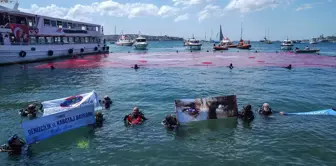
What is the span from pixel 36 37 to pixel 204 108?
51257 millimetres

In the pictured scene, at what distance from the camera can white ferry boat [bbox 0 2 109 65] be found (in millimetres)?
47656

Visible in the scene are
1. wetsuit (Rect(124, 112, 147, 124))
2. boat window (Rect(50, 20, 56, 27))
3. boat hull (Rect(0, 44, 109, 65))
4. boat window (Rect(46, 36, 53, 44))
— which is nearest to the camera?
wetsuit (Rect(124, 112, 147, 124))

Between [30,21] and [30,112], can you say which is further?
[30,21]

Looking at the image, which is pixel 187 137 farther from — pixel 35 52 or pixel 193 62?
pixel 35 52

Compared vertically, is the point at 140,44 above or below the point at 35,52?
above

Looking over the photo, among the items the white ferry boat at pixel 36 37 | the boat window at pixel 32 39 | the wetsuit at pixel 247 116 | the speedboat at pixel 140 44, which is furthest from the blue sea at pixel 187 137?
the speedboat at pixel 140 44

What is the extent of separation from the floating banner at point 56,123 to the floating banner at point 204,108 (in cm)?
576

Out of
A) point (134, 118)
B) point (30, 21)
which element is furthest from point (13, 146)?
point (30, 21)

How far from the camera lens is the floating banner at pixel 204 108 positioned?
53.0 feet

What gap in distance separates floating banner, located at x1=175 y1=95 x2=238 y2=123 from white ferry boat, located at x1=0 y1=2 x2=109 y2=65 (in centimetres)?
4478

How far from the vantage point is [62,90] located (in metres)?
28.0

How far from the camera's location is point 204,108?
16.5 meters

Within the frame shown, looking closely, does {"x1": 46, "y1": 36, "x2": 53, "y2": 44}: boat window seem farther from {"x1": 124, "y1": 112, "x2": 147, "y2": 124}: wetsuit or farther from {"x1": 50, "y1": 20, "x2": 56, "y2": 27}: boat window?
{"x1": 124, "y1": 112, "x2": 147, "y2": 124}: wetsuit

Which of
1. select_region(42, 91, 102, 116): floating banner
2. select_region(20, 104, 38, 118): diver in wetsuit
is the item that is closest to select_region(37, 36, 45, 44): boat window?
select_region(20, 104, 38, 118): diver in wetsuit
